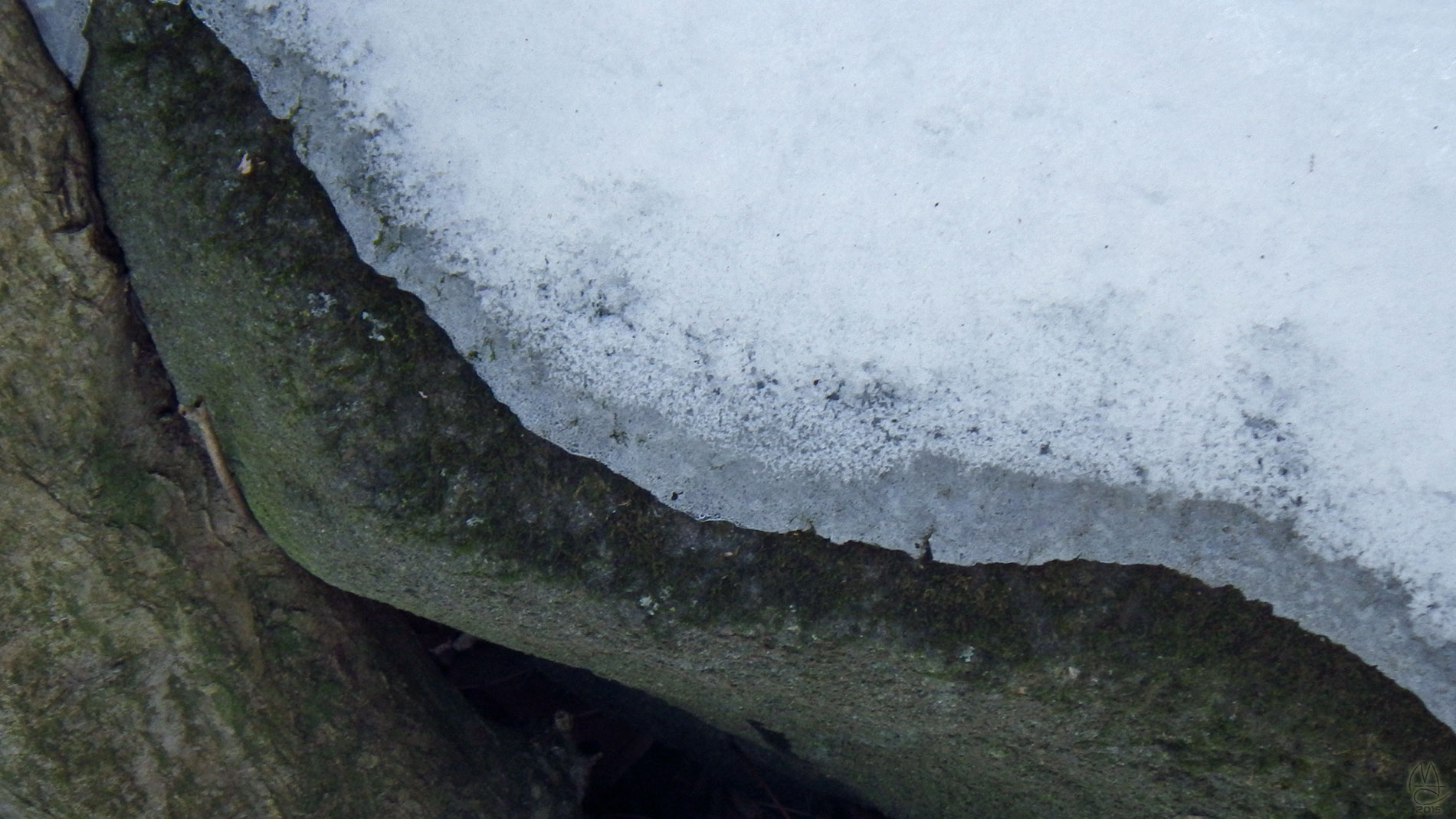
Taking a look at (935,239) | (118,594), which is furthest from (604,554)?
(118,594)

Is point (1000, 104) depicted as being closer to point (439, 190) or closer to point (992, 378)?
point (992, 378)

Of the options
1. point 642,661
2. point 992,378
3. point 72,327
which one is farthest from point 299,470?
point 992,378

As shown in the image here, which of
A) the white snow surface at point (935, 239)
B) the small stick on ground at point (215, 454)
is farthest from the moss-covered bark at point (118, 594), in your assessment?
the white snow surface at point (935, 239)

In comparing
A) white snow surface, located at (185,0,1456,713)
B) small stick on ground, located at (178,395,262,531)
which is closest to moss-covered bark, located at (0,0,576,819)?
small stick on ground, located at (178,395,262,531)

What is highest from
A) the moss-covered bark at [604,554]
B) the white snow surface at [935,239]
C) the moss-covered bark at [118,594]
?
the white snow surface at [935,239]

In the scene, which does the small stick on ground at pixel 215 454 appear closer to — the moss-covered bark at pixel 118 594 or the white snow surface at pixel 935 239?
the moss-covered bark at pixel 118 594
